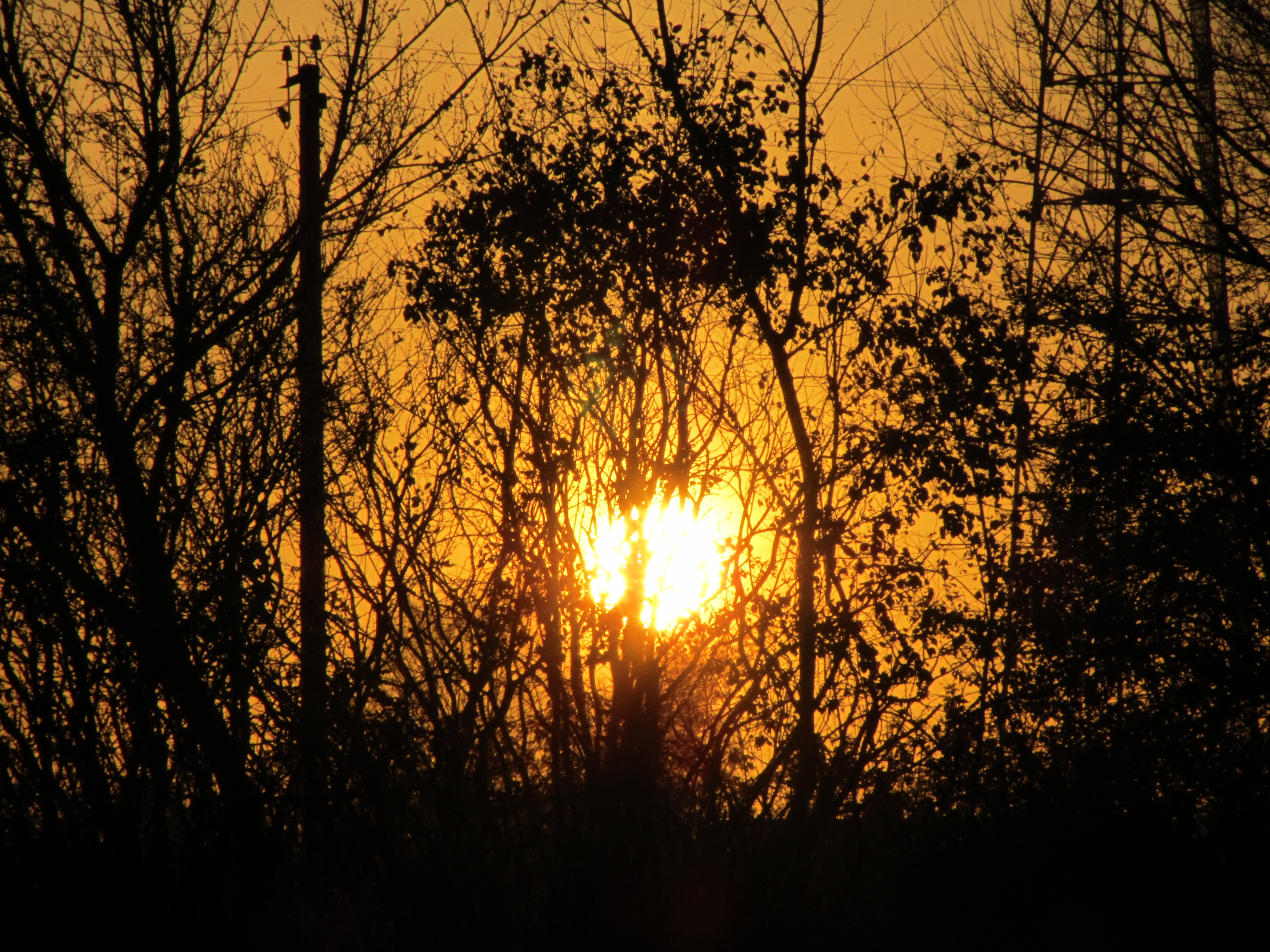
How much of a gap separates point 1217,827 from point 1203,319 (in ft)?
12.0

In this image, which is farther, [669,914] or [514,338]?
[514,338]

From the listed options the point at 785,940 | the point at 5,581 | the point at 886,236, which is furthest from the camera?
the point at 886,236

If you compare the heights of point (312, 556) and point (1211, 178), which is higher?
point (1211, 178)

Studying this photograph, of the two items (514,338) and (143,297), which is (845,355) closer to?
(514,338)

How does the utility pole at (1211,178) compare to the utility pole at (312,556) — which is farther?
the utility pole at (1211,178)

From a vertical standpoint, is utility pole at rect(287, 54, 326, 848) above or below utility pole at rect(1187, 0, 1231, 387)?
below

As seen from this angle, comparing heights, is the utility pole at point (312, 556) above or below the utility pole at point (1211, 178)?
below

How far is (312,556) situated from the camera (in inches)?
289

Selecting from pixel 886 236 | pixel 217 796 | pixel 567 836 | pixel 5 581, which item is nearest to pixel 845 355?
pixel 886 236

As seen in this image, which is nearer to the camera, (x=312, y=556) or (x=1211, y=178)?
(x=312, y=556)

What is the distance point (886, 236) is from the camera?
8.60m

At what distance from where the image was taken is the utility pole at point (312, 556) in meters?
7.36

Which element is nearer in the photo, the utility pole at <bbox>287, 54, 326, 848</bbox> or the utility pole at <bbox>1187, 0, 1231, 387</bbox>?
the utility pole at <bbox>287, 54, 326, 848</bbox>

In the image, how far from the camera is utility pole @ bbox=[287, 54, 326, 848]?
736cm
